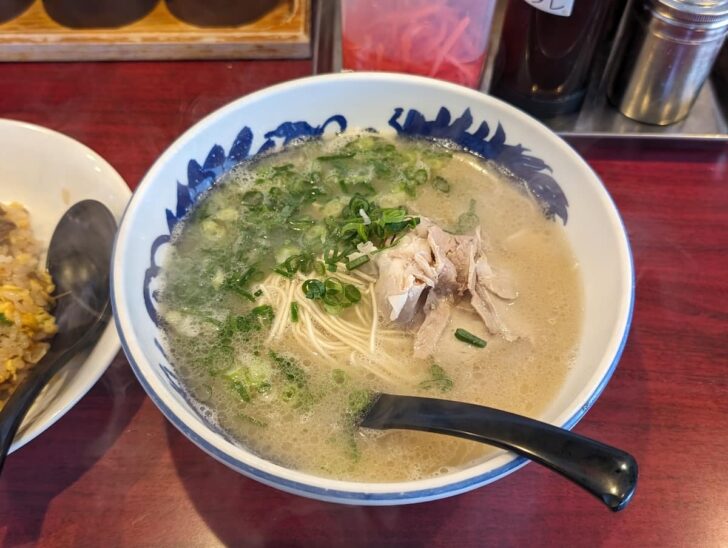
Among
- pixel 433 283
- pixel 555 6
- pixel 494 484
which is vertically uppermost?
pixel 555 6

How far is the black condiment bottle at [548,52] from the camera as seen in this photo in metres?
1.31

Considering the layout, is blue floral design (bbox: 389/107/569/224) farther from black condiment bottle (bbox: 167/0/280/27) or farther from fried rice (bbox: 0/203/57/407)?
fried rice (bbox: 0/203/57/407)

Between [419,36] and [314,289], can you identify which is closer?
[314,289]

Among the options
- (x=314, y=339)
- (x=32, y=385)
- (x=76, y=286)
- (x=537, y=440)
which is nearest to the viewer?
(x=537, y=440)

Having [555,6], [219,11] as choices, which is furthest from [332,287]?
[219,11]

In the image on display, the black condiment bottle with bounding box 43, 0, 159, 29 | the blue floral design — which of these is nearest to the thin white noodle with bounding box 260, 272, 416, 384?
the blue floral design

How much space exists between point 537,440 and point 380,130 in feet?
2.80

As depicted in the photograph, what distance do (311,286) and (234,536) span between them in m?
0.44

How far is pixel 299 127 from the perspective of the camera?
1.35 m

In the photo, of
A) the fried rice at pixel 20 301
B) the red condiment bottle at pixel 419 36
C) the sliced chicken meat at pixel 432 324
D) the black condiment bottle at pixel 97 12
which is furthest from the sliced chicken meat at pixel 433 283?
the black condiment bottle at pixel 97 12

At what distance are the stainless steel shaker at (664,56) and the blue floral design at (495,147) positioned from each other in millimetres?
460

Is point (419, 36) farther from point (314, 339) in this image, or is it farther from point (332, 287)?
point (314, 339)

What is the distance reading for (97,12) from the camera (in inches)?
69.7

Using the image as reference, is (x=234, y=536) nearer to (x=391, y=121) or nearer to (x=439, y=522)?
(x=439, y=522)
